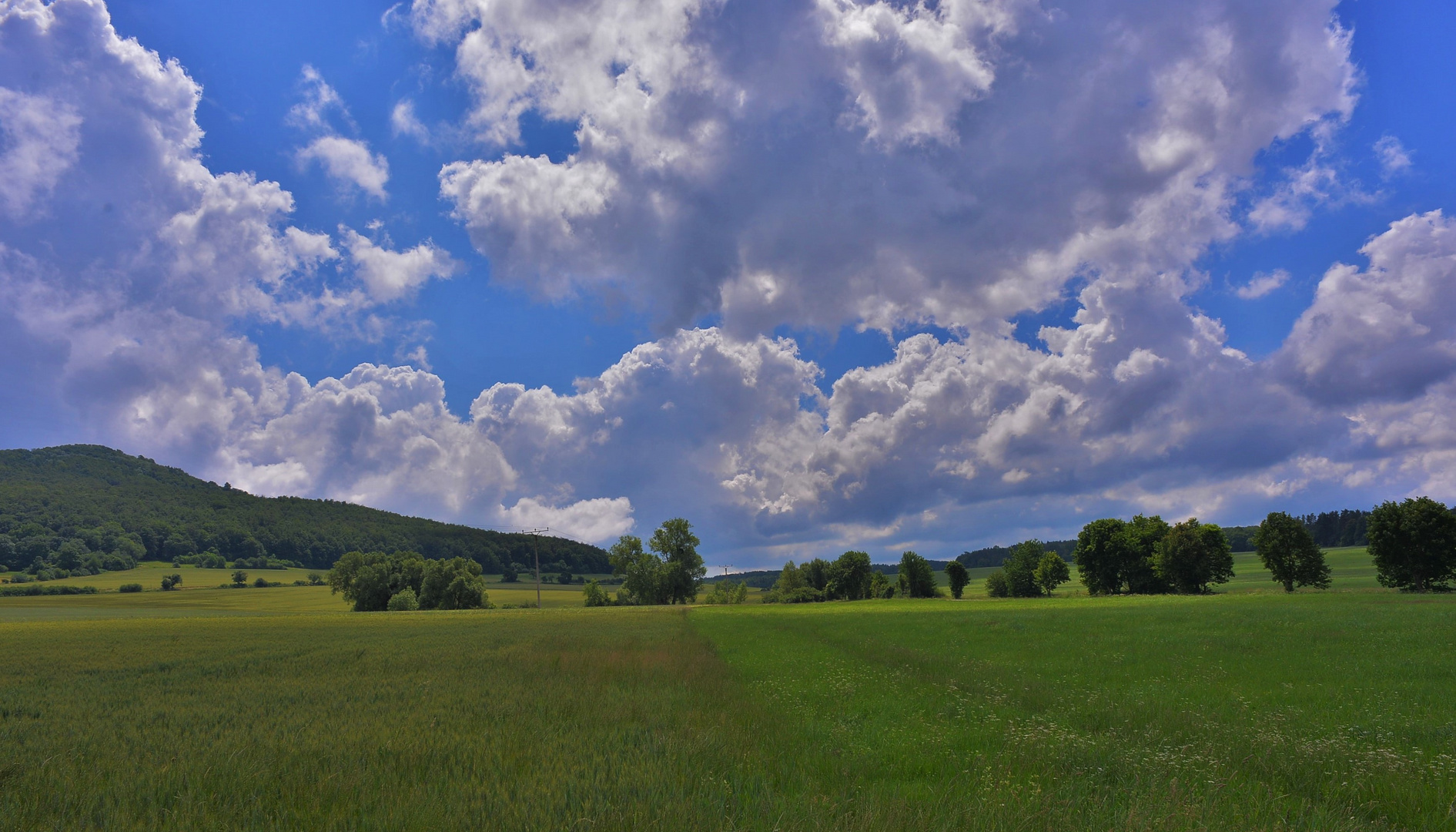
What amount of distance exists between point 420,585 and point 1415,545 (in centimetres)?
14307

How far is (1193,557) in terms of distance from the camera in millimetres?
86062

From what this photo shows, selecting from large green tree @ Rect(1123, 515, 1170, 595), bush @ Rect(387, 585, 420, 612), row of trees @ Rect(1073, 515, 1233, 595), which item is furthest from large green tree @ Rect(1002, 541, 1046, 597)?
bush @ Rect(387, 585, 420, 612)

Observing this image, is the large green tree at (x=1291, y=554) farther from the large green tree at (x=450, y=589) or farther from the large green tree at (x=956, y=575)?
the large green tree at (x=450, y=589)

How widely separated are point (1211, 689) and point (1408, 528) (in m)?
79.1

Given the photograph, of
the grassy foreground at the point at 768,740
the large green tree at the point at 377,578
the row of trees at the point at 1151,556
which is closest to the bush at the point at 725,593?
the large green tree at the point at 377,578

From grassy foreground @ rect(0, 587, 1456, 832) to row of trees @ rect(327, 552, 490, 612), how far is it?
87023 millimetres

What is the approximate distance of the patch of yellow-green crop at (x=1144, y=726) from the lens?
7.33 metres

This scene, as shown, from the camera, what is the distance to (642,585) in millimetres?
116500

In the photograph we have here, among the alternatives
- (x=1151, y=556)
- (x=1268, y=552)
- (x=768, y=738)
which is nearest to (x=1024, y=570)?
(x=1151, y=556)

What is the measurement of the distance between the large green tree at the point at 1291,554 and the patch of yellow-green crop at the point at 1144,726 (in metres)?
64.8

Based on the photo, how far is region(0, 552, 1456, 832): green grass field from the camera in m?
7.24

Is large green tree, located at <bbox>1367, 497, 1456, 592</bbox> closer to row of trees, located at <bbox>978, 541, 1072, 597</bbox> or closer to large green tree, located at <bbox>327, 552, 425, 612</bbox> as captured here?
row of trees, located at <bbox>978, 541, 1072, 597</bbox>

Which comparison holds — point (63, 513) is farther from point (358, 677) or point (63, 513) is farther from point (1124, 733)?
point (1124, 733)

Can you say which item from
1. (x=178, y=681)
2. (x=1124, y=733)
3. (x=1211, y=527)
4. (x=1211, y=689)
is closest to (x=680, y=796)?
(x=1124, y=733)
